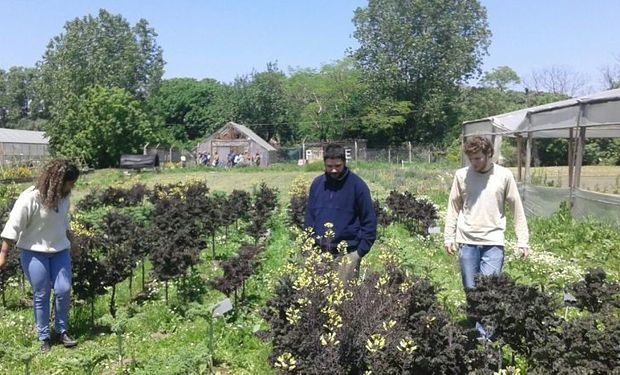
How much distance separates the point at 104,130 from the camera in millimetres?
38312

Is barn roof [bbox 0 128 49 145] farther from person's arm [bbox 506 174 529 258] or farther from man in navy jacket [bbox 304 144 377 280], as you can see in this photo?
person's arm [bbox 506 174 529 258]

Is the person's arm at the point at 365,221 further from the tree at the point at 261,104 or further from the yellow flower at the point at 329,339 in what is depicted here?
the tree at the point at 261,104

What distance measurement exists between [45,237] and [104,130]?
35.5 m

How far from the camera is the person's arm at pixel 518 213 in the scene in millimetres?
4426

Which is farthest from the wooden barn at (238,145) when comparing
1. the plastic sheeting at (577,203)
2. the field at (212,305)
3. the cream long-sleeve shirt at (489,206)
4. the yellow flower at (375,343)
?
the yellow flower at (375,343)

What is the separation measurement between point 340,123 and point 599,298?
171ft

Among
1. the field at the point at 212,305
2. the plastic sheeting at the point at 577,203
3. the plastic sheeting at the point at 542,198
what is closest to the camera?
the field at the point at 212,305

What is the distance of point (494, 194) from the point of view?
4.43m

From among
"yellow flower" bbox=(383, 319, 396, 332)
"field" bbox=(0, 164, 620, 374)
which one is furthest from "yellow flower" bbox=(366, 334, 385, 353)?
"field" bbox=(0, 164, 620, 374)

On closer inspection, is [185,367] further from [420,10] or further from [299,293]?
[420,10]

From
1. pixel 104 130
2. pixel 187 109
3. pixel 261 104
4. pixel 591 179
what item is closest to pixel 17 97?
pixel 187 109

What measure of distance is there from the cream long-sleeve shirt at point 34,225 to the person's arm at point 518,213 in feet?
11.4

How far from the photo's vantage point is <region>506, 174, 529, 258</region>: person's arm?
14.5 feet

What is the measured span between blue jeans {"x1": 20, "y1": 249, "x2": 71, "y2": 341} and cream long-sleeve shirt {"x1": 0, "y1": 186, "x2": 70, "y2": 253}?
0.26 ft
